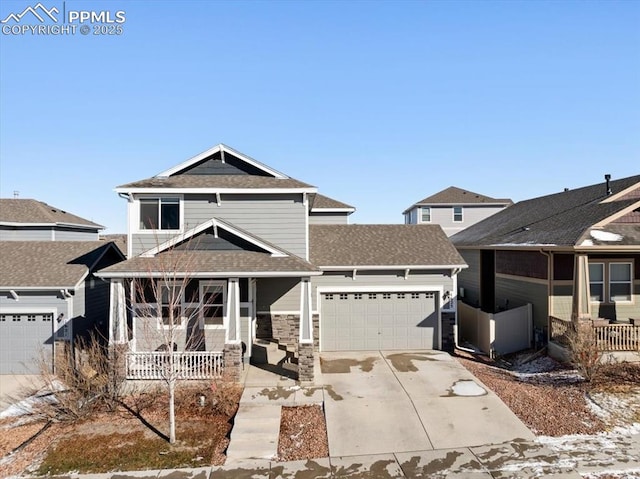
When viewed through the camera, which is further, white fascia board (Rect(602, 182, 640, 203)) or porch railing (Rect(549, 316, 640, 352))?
white fascia board (Rect(602, 182, 640, 203))

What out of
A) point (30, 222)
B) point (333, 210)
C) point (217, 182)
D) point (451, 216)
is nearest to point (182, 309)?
point (217, 182)

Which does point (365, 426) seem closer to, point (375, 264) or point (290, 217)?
point (375, 264)

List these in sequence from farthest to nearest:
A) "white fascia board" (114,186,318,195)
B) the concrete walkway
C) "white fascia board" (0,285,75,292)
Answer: "white fascia board" (114,186,318,195) < "white fascia board" (0,285,75,292) < the concrete walkway

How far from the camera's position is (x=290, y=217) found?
45.2 ft

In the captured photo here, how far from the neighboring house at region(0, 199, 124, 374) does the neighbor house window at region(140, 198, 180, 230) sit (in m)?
2.84

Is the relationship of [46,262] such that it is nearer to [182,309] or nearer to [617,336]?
[182,309]

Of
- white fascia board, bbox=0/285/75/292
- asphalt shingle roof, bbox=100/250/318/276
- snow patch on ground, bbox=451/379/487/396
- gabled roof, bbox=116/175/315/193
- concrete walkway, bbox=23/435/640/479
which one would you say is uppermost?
gabled roof, bbox=116/175/315/193

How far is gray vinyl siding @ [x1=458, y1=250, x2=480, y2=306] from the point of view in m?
18.7

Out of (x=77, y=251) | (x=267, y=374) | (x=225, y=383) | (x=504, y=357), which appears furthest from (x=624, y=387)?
(x=77, y=251)

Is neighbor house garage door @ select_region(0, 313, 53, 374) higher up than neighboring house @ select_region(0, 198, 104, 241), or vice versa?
neighboring house @ select_region(0, 198, 104, 241)

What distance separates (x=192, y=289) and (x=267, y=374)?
362 centimetres

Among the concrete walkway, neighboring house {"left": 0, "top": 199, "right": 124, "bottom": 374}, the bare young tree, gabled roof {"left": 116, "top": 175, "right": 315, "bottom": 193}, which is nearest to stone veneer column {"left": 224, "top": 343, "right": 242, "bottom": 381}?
the bare young tree

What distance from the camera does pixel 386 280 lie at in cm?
1401

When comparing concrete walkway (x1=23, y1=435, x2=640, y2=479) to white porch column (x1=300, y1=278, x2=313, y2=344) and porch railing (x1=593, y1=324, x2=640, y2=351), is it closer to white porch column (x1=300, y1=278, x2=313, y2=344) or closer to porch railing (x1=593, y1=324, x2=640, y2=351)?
white porch column (x1=300, y1=278, x2=313, y2=344)
